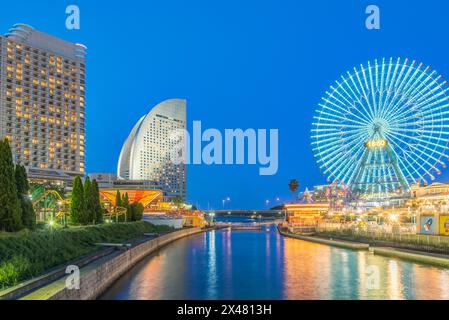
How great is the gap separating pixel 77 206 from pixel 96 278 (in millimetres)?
22021

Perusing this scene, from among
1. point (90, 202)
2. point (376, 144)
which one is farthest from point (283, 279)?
point (376, 144)

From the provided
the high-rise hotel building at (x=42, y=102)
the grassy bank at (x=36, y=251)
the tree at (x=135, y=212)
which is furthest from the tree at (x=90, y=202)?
the high-rise hotel building at (x=42, y=102)

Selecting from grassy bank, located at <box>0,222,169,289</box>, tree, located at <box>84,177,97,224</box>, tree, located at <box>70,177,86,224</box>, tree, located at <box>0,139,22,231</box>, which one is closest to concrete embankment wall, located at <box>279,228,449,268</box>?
grassy bank, located at <box>0,222,169,289</box>

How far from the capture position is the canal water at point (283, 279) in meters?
25.1

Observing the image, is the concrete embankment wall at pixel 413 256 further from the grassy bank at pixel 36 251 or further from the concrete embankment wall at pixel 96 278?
the grassy bank at pixel 36 251

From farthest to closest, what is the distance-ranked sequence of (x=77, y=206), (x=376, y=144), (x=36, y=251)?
(x=376, y=144)
(x=77, y=206)
(x=36, y=251)

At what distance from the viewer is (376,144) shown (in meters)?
67.4

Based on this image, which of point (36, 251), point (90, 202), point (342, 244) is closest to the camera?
point (36, 251)

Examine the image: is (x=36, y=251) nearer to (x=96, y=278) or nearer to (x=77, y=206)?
(x=96, y=278)

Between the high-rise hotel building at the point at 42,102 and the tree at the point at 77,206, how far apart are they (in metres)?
103

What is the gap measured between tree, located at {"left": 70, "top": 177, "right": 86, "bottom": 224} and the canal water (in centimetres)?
698

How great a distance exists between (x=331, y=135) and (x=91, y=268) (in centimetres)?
5071

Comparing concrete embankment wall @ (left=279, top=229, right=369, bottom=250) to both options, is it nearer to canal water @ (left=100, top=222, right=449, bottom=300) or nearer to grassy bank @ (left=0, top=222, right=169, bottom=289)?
canal water @ (left=100, top=222, right=449, bottom=300)

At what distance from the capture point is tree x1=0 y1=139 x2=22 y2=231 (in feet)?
89.9
